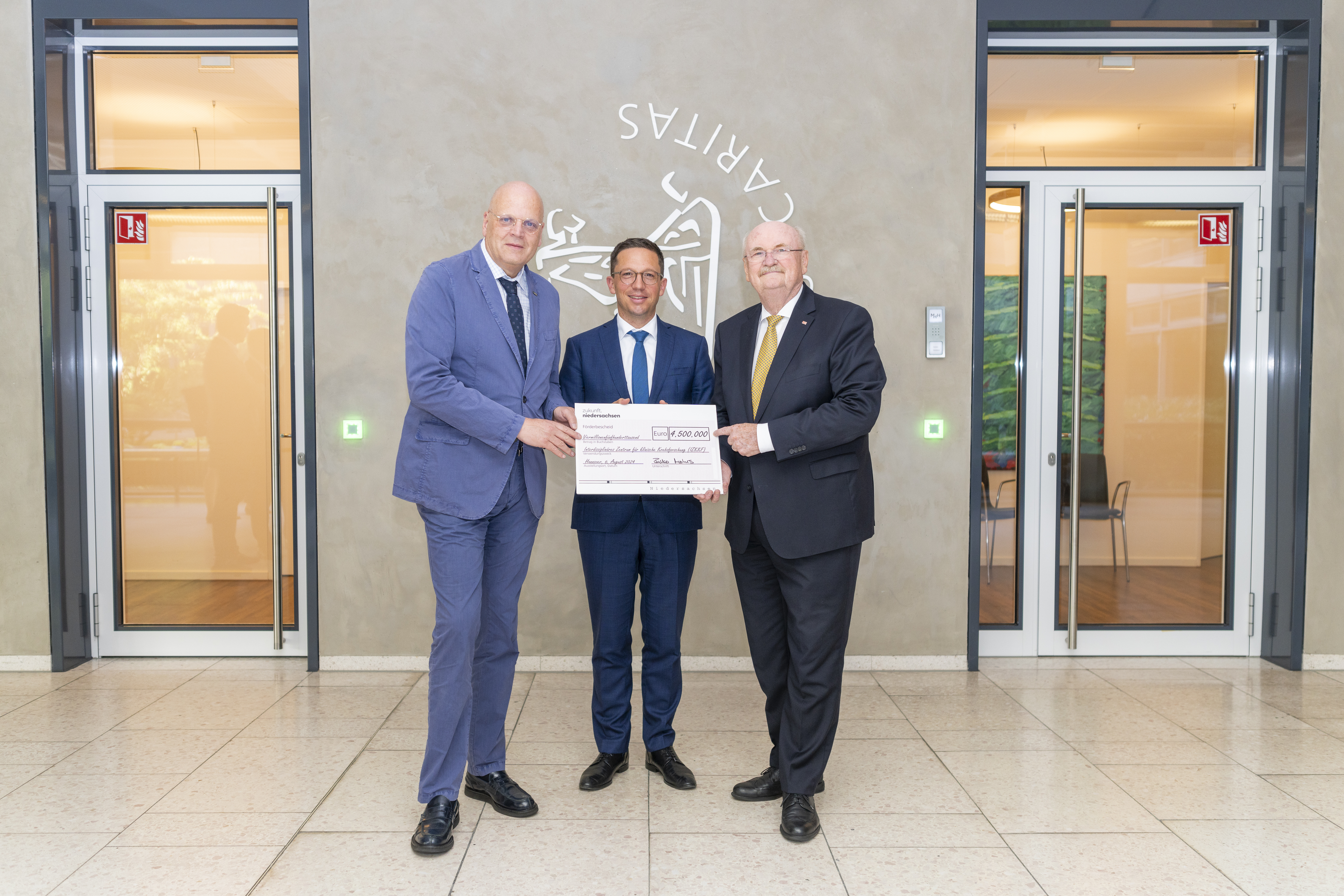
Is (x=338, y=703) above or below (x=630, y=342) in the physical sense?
below

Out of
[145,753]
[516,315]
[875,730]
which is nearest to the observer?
[516,315]

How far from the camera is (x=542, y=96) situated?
4.14 metres

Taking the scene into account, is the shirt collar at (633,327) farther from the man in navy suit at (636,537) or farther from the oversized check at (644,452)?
the oversized check at (644,452)

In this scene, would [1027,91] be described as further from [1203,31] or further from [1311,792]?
[1311,792]

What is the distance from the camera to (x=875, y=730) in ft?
11.5

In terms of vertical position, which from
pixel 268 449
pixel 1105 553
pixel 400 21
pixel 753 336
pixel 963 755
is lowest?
pixel 963 755

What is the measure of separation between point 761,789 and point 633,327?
155 centimetres

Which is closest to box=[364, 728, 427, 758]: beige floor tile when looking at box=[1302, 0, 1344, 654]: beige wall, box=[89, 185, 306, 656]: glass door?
box=[89, 185, 306, 656]: glass door

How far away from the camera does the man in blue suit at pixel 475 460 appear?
254 cm

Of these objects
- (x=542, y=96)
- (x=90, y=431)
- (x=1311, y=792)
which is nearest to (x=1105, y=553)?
(x=1311, y=792)

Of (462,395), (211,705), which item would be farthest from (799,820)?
(211,705)

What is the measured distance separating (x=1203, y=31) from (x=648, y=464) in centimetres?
375

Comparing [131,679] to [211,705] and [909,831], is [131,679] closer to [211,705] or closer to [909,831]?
[211,705]

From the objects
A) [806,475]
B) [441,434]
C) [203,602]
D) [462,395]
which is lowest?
[203,602]
